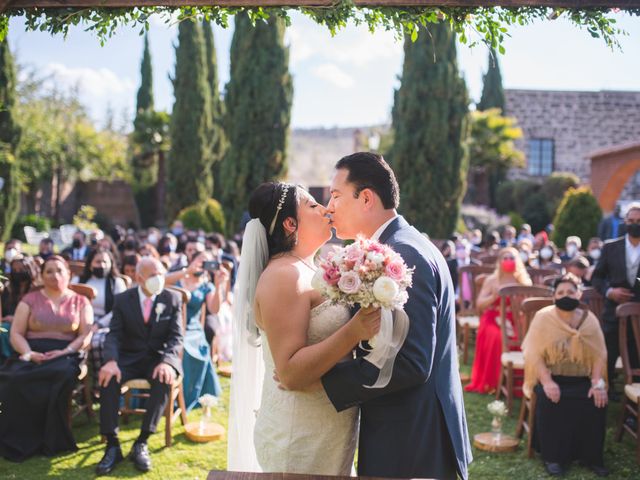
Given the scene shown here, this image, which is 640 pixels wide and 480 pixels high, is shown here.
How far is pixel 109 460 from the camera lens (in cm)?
513

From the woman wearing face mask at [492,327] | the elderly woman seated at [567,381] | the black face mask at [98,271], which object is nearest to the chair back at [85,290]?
the black face mask at [98,271]

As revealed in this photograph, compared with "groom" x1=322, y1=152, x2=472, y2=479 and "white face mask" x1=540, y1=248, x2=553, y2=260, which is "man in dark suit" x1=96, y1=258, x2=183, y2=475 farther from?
"white face mask" x1=540, y1=248, x2=553, y2=260

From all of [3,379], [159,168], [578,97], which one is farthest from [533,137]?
[3,379]

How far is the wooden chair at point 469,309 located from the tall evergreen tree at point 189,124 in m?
17.1

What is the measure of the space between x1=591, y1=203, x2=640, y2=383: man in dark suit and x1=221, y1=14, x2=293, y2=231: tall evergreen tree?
48.4 ft

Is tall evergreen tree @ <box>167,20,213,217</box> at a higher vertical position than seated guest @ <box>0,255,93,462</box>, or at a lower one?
higher

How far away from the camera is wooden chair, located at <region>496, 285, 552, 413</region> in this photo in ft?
21.4

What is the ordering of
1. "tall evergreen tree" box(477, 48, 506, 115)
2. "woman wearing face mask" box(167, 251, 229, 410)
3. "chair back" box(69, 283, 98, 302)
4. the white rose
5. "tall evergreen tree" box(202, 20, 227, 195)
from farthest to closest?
"tall evergreen tree" box(477, 48, 506, 115), "tall evergreen tree" box(202, 20, 227, 195), "woman wearing face mask" box(167, 251, 229, 410), "chair back" box(69, 283, 98, 302), the white rose

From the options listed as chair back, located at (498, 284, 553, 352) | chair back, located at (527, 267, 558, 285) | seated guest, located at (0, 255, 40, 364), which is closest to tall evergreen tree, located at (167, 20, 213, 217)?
chair back, located at (527, 267, 558, 285)

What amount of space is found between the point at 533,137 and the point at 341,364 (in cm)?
3191

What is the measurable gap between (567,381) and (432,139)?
48.1ft

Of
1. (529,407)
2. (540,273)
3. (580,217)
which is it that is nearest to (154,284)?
(529,407)

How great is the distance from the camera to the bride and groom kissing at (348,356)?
248cm

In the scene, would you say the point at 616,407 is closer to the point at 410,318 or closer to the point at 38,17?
the point at 410,318
